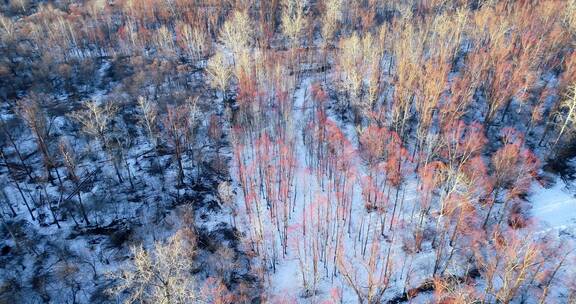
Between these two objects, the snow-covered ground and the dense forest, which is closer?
the dense forest

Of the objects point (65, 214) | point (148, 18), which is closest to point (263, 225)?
point (65, 214)

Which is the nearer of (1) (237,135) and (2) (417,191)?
(2) (417,191)

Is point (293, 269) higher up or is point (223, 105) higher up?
point (223, 105)

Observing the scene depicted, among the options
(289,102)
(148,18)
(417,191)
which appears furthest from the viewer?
(148,18)

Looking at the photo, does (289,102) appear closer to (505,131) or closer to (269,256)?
(269,256)

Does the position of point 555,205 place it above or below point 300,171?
above

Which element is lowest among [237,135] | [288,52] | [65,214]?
[65,214]

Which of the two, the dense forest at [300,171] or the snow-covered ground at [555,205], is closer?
the dense forest at [300,171]

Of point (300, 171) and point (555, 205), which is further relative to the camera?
point (300, 171)
